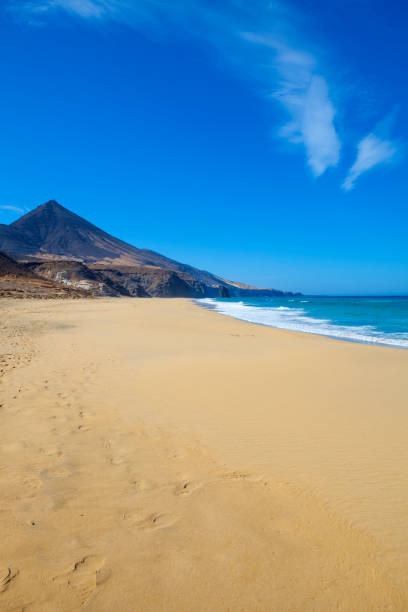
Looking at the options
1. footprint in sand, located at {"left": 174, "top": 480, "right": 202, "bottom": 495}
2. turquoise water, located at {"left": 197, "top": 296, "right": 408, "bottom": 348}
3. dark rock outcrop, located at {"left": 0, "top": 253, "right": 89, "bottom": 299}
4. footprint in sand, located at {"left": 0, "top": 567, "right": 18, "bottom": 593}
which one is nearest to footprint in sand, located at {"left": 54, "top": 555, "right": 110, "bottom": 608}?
footprint in sand, located at {"left": 0, "top": 567, "right": 18, "bottom": 593}

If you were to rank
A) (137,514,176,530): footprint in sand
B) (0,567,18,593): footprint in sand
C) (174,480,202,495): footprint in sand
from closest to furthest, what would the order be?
(0,567,18,593): footprint in sand, (137,514,176,530): footprint in sand, (174,480,202,495): footprint in sand

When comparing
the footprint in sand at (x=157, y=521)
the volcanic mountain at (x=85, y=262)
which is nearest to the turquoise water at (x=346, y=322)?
the footprint in sand at (x=157, y=521)

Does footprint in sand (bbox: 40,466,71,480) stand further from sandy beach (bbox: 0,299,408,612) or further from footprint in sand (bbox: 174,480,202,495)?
footprint in sand (bbox: 174,480,202,495)

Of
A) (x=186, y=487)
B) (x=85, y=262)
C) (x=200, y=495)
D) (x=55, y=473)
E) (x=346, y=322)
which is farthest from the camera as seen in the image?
(x=85, y=262)

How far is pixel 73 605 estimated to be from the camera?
1.91 m

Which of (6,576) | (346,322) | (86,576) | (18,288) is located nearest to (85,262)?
(18,288)

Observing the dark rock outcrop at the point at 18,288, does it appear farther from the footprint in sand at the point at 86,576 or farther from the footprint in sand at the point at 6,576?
the footprint in sand at the point at 86,576

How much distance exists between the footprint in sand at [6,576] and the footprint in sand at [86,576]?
0.30 metres

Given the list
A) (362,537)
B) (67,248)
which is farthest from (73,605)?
(67,248)

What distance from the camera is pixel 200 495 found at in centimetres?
303

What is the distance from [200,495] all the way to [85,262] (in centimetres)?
15788

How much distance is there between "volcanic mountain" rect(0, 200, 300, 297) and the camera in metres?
72.6

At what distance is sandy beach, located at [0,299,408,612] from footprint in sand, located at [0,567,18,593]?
0.04 feet

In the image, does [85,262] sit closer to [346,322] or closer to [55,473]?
[346,322]
